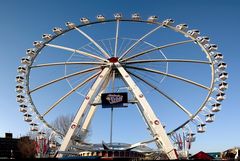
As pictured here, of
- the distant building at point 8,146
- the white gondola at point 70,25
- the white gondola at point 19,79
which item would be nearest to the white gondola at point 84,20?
the white gondola at point 70,25

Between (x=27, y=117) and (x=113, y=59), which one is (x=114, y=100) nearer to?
(x=113, y=59)

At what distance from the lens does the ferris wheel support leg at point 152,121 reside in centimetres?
4921

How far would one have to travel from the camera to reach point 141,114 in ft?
177

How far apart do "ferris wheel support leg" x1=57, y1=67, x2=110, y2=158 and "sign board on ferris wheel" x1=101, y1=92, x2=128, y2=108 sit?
1.94 metres

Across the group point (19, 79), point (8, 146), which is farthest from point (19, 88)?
point (8, 146)

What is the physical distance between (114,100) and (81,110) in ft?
16.3

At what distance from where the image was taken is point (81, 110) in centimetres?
5338

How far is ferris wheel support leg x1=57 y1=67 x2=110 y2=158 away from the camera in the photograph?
168 feet

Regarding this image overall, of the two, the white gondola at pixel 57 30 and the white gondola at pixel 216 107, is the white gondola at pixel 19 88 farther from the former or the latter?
the white gondola at pixel 216 107

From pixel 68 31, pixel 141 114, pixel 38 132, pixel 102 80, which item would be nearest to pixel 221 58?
pixel 141 114

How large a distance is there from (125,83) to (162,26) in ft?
37.2

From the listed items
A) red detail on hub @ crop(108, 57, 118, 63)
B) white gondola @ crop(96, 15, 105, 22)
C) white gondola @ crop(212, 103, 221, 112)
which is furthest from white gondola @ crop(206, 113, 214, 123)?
white gondola @ crop(96, 15, 105, 22)

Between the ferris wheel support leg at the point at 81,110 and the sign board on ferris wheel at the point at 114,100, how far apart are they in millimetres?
1938

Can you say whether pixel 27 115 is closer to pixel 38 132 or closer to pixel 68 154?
pixel 38 132
